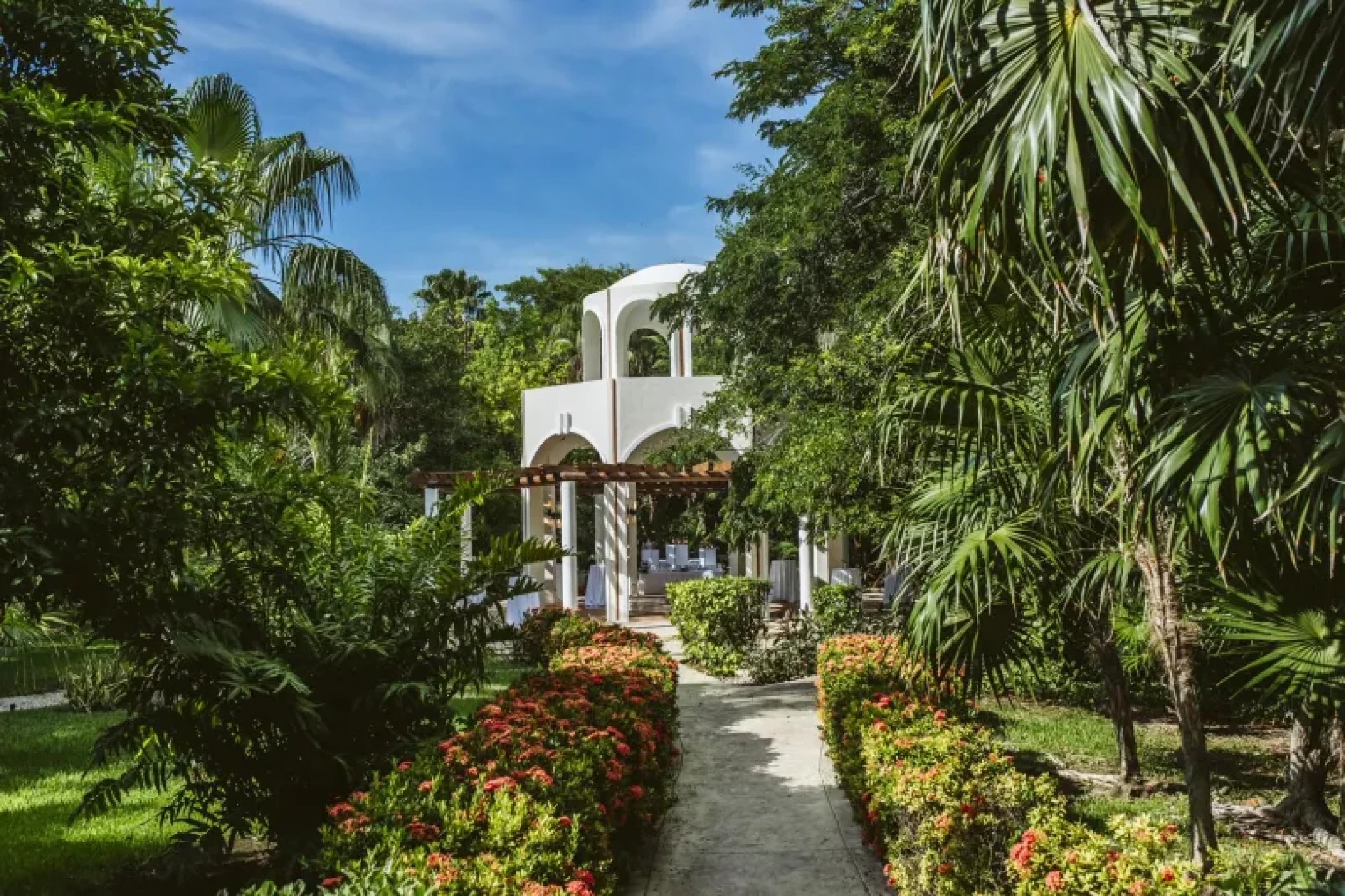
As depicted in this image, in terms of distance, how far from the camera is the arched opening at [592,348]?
970 inches

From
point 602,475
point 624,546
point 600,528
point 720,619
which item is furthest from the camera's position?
point 600,528

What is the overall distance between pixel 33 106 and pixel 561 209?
23.1 m

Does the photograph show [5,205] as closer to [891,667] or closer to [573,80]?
[891,667]

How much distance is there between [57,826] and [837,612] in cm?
970

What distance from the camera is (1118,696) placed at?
7883 mm

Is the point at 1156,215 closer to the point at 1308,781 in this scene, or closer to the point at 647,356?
the point at 1308,781

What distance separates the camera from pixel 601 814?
4879mm

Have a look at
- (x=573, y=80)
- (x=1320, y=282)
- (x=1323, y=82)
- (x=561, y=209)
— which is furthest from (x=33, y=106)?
(x=561, y=209)

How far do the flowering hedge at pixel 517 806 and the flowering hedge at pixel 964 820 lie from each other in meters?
1.35

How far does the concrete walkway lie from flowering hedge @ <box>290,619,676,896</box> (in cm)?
38

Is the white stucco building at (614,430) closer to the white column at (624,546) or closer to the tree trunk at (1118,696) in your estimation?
the white column at (624,546)

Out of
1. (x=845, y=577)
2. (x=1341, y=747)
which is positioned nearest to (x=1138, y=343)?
(x=1341, y=747)

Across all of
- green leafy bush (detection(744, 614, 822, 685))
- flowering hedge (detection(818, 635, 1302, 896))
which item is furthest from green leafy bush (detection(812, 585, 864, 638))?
flowering hedge (detection(818, 635, 1302, 896))

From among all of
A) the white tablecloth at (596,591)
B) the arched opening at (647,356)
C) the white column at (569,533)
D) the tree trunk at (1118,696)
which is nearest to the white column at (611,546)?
the white column at (569,533)
